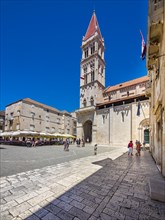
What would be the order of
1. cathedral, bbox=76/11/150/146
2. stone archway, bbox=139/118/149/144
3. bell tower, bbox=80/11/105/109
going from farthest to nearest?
1. bell tower, bbox=80/11/105/109
2. cathedral, bbox=76/11/150/146
3. stone archway, bbox=139/118/149/144

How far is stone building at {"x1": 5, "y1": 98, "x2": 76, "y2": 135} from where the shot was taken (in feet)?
104

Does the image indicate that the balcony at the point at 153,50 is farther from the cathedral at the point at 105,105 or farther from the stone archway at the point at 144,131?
the stone archway at the point at 144,131

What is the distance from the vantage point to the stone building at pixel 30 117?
31.6 metres

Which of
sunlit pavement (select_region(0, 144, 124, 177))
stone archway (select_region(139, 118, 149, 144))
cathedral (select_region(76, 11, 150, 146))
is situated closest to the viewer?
sunlit pavement (select_region(0, 144, 124, 177))

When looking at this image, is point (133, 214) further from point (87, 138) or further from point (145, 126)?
point (87, 138)

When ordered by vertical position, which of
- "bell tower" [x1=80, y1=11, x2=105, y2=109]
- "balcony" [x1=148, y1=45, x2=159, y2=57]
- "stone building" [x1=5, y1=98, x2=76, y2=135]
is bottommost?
"stone building" [x1=5, y1=98, x2=76, y2=135]

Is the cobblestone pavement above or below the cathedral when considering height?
below

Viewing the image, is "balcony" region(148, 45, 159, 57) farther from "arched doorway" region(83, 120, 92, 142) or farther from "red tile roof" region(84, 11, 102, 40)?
"red tile roof" region(84, 11, 102, 40)

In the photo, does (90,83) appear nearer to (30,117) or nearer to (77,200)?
(30,117)

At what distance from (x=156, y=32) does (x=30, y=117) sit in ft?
111

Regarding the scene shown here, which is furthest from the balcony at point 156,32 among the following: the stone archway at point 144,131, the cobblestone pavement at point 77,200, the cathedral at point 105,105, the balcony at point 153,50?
the stone archway at point 144,131

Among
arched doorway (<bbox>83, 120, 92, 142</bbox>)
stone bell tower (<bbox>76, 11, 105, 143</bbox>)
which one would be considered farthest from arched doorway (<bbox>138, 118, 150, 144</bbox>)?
arched doorway (<bbox>83, 120, 92, 142</bbox>)

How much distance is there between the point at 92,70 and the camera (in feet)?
109

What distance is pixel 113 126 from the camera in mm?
25844
